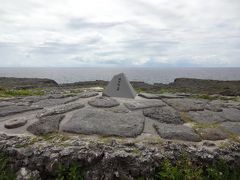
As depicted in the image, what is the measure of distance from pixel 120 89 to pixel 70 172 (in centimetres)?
395

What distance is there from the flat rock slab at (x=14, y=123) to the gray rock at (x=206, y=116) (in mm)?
3911

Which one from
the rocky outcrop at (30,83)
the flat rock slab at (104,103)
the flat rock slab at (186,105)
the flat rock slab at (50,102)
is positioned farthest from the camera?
the rocky outcrop at (30,83)

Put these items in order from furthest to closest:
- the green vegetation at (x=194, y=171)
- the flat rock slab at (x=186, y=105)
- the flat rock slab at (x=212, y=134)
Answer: the flat rock slab at (x=186, y=105), the flat rock slab at (x=212, y=134), the green vegetation at (x=194, y=171)

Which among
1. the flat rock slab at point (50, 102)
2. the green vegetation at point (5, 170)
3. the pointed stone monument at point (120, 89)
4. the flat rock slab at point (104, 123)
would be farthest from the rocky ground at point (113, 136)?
the pointed stone monument at point (120, 89)

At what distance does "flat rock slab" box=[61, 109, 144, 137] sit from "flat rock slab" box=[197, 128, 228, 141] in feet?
4.04

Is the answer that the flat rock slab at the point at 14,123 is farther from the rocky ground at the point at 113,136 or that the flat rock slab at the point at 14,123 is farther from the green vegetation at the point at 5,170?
the green vegetation at the point at 5,170

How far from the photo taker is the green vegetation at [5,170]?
407cm

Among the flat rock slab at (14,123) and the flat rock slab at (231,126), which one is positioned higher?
the flat rock slab at (14,123)

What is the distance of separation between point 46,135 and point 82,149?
97 cm

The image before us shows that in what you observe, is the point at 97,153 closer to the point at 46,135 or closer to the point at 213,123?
the point at 46,135

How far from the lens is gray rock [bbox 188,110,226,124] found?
225 inches

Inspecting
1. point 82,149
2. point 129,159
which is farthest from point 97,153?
point 129,159

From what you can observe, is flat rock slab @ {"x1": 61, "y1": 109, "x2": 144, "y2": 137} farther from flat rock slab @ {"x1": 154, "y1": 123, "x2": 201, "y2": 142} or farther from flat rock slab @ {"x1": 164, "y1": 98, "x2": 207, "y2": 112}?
flat rock slab @ {"x1": 164, "y1": 98, "x2": 207, "y2": 112}

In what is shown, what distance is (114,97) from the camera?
7.46 metres
